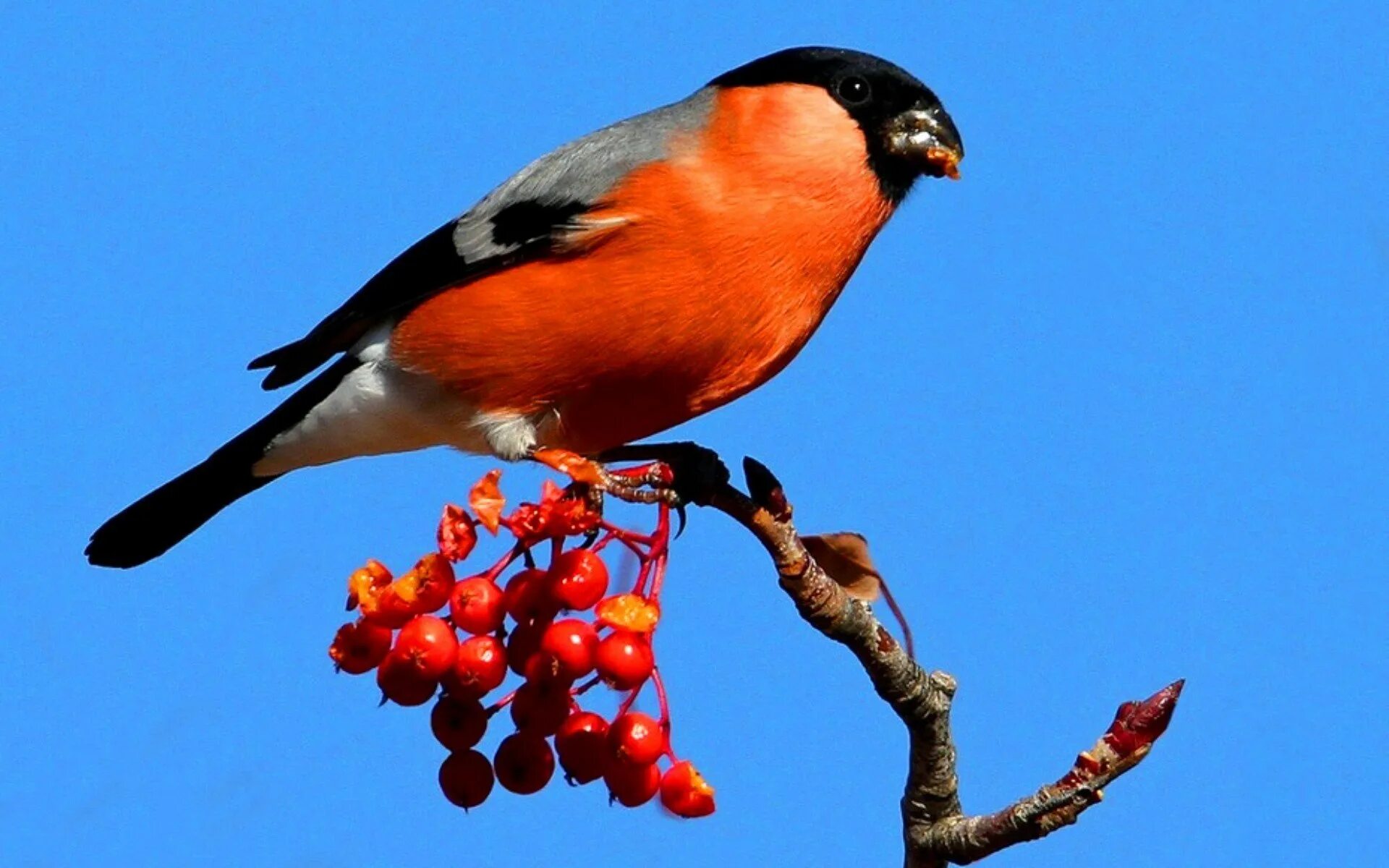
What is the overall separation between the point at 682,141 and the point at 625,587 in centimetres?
154

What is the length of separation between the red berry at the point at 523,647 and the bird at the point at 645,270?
0.74 metres

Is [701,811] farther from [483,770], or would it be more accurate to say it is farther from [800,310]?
[800,310]

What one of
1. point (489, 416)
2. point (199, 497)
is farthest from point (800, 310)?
point (199, 497)

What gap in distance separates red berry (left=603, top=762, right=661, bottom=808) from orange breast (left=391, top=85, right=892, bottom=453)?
47.4 inches

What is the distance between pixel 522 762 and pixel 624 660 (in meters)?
0.33

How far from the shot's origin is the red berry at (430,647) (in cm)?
314

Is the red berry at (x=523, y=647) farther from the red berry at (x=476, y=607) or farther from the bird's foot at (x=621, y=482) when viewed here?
the bird's foot at (x=621, y=482)

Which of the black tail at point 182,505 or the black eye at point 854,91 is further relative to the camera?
the black tail at point 182,505

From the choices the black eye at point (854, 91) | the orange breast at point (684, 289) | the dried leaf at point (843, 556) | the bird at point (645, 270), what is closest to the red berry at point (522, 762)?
the dried leaf at point (843, 556)

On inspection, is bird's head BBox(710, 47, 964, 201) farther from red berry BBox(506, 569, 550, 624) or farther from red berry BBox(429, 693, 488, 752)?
red berry BBox(429, 693, 488, 752)

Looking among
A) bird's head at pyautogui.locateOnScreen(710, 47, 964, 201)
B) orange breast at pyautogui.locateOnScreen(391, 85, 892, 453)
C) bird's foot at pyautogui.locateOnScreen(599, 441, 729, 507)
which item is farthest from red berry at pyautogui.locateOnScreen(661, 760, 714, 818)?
bird's head at pyautogui.locateOnScreen(710, 47, 964, 201)

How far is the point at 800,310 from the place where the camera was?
4.22 metres

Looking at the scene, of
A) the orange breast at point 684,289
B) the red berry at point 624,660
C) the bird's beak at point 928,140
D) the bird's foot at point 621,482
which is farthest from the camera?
the bird's beak at point 928,140

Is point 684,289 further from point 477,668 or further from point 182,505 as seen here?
point 182,505
